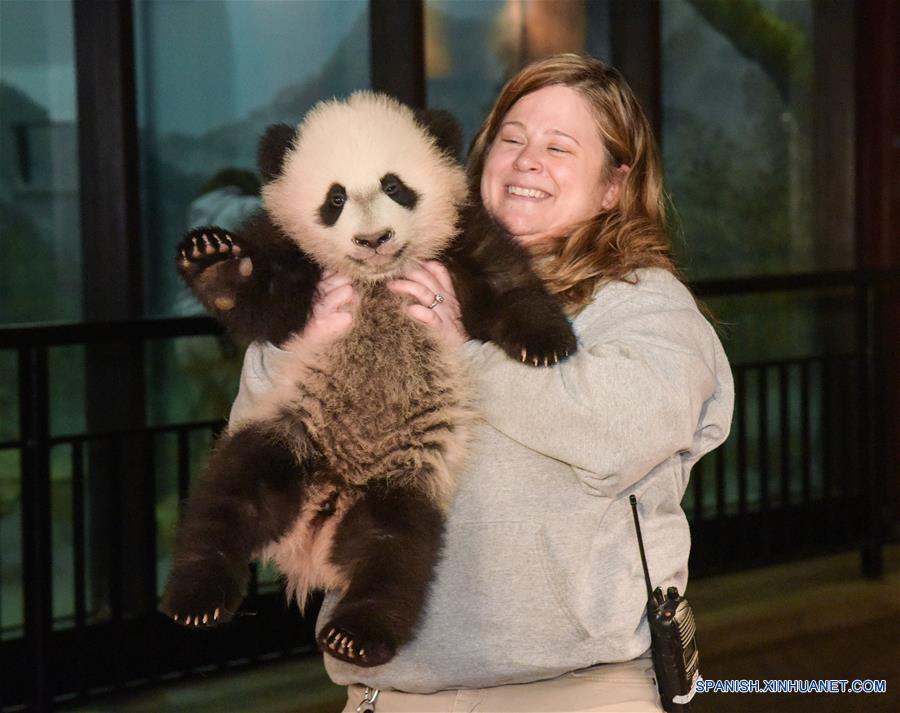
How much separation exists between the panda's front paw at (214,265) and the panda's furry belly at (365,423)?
0.67ft

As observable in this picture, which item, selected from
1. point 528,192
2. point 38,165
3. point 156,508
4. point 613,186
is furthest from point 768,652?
point 38,165

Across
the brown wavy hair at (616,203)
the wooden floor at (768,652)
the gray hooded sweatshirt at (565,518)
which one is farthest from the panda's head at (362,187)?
the wooden floor at (768,652)

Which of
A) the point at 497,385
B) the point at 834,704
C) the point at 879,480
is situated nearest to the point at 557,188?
the point at 497,385

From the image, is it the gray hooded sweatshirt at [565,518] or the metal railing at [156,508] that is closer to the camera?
the gray hooded sweatshirt at [565,518]

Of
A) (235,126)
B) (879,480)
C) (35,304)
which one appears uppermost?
(235,126)

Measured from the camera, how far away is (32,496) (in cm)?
344

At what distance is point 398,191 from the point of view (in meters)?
2.34

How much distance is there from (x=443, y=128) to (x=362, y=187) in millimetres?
288

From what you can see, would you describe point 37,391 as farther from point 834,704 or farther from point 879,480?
point 879,480

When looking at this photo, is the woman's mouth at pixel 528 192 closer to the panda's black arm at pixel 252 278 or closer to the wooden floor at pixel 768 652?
the panda's black arm at pixel 252 278

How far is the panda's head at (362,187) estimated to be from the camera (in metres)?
2.29

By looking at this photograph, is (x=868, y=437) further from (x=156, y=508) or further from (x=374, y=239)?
(x=374, y=239)

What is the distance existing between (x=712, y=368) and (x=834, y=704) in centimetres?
221

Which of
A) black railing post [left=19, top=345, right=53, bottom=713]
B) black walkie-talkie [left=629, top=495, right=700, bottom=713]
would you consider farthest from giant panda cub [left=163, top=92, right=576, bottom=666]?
black railing post [left=19, top=345, right=53, bottom=713]
